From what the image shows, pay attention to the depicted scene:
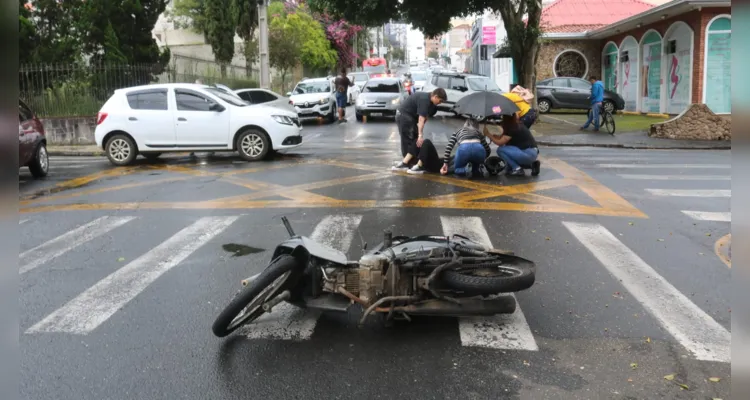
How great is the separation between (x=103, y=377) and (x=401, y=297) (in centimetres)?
203

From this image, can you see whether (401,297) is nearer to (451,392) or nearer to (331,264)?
(331,264)

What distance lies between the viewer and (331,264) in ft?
16.1

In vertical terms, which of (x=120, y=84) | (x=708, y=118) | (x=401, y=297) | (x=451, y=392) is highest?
(x=120, y=84)

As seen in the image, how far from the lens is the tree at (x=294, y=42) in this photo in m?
39.3

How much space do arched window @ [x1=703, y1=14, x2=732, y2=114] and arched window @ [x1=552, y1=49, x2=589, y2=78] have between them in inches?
459

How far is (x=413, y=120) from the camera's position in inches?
493

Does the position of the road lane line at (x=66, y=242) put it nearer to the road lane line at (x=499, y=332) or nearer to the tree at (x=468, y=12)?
the road lane line at (x=499, y=332)

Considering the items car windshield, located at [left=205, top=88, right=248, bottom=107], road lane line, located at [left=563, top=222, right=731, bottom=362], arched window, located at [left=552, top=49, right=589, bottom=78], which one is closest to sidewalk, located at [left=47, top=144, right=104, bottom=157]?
car windshield, located at [left=205, top=88, right=248, bottom=107]

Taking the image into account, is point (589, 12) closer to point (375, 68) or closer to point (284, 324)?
point (375, 68)

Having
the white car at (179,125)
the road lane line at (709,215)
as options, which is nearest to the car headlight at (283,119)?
the white car at (179,125)

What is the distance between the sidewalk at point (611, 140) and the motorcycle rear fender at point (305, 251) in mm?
13832

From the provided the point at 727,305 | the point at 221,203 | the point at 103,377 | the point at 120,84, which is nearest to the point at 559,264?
the point at 727,305

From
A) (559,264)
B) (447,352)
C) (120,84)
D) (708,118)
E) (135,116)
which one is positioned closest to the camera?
(447,352)

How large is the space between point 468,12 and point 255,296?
69.4 ft
